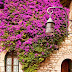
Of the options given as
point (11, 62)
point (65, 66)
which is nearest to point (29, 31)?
point (11, 62)

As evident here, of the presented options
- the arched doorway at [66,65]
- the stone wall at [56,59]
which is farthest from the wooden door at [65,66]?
the stone wall at [56,59]

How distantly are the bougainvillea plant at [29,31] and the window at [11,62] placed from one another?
1.42ft

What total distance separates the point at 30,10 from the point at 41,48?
6.28ft

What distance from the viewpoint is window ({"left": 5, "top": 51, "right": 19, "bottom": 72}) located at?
6121mm

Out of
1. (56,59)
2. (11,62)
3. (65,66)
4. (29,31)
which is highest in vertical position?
(29,31)

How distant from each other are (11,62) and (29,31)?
1.85 meters

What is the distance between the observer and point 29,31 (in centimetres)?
569

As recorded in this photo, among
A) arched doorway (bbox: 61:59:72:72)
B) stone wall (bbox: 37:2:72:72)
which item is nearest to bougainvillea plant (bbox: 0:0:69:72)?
stone wall (bbox: 37:2:72:72)

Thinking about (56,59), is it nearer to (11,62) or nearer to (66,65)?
(66,65)

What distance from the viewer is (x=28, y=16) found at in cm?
585

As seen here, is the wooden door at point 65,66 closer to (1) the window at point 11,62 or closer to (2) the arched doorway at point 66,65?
(2) the arched doorway at point 66,65

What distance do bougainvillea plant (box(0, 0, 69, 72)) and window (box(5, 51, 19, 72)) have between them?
0.43m

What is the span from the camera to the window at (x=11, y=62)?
20.1 feet

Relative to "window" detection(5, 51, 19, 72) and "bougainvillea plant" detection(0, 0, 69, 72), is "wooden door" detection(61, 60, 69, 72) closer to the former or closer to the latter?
"bougainvillea plant" detection(0, 0, 69, 72)
